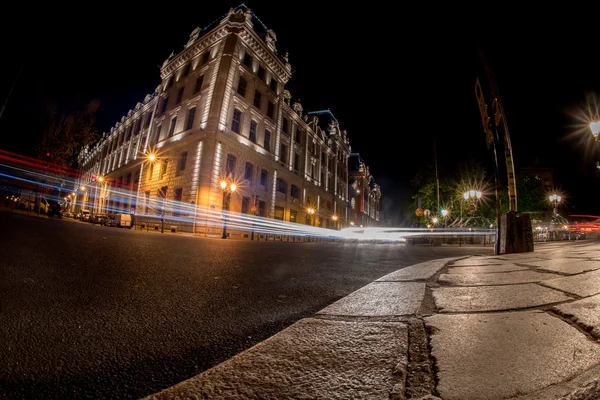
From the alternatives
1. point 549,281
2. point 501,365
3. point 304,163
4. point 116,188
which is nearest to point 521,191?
point 304,163

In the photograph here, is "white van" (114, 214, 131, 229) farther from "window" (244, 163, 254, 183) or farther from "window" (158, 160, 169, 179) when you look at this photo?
"window" (244, 163, 254, 183)

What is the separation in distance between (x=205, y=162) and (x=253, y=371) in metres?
20.7

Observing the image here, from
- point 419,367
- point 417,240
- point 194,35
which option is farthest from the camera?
point 194,35

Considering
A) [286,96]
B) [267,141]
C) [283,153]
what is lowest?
[283,153]

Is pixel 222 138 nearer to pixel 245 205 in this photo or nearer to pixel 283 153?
pixel 245 205

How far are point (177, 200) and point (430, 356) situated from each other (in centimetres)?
2294

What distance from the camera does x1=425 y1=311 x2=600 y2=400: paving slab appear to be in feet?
2.14

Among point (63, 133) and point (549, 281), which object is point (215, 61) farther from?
point (549, 281)

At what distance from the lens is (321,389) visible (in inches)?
29.0

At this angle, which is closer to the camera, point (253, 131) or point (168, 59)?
point (253, 131)

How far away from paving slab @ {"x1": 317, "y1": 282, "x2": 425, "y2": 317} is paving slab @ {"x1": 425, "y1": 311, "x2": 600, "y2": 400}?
0.97 ft

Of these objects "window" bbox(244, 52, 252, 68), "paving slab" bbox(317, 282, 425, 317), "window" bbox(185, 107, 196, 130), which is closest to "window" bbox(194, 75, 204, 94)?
"window" bbox(185, 107, 196, 130)

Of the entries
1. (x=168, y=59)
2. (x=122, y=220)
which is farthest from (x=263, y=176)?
(x=168, y=59)

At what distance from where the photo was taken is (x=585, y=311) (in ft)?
3.82
